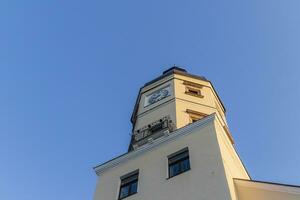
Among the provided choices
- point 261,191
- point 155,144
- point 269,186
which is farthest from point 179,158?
point 269,186

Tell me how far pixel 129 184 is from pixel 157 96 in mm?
7660

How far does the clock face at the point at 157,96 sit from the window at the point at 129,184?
6.62 metres

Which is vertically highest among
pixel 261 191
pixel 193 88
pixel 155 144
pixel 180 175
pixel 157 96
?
pixel 193 88

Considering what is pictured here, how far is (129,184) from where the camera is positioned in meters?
16.4

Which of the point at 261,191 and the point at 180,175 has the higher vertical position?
the point at 180,175

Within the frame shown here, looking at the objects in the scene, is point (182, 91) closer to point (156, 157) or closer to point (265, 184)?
point (156, 157)

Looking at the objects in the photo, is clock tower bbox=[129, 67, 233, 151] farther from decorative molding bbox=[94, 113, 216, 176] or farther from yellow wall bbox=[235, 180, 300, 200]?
yellow wall bbox=[235, 180, 300, 200]

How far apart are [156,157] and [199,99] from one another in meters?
6.47

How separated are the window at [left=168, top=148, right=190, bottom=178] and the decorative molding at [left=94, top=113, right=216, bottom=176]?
0.97 m

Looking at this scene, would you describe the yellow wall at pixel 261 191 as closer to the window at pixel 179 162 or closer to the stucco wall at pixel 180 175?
the stucco wall at pixel 180 175

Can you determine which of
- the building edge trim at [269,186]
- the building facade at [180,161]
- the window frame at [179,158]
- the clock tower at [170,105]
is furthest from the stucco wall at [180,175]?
the clock tower at [170,105]

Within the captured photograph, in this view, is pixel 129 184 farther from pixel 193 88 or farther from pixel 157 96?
pixel 193 88

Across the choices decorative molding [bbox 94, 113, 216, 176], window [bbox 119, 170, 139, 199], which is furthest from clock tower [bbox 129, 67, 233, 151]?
window [bbox 119, 170, 139, 199]

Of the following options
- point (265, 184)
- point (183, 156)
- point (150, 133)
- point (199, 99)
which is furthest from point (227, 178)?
point (199, 99)
